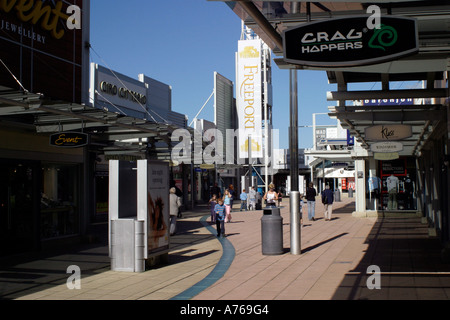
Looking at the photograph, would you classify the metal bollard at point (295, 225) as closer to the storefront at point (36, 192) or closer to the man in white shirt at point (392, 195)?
the storefront at point (36, 192)

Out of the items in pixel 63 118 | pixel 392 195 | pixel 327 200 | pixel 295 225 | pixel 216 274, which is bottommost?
pixel 216 274

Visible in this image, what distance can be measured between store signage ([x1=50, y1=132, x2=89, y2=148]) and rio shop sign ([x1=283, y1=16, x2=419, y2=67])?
7.35m

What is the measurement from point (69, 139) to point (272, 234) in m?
5.47

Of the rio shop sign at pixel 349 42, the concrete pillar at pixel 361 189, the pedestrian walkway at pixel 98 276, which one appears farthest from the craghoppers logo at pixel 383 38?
the concrete pillar at pixel 361 189

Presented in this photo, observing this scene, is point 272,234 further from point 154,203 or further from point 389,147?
point 389,147

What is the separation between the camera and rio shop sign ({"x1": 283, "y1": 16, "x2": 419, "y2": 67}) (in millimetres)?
5395

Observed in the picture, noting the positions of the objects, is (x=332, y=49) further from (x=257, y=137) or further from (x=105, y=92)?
(x=257, y=137)

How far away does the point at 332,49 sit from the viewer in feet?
18.6

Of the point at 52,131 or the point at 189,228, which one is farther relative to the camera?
the point at 189,228

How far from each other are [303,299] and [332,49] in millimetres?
3904

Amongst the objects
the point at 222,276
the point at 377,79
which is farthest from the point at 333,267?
the point at 377,79

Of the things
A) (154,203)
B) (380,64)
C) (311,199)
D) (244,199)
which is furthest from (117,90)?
(380,64)

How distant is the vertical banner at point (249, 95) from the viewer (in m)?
42.8

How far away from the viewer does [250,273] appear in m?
10.1
